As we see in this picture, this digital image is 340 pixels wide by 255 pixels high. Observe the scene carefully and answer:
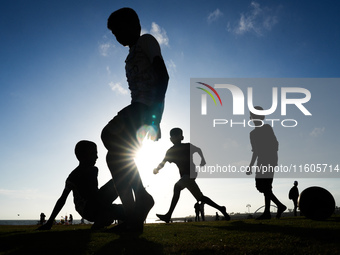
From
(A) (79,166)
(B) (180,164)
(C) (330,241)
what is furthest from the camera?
(B) (180,164)

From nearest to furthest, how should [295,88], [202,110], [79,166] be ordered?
[79,166], [295,88], [202,110]

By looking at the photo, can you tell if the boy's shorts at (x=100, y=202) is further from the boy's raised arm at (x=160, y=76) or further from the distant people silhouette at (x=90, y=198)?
the boy's raised arm at (x=160, y=76)

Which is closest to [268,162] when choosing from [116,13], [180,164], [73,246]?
[180,164]

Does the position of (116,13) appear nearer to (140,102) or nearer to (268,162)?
(140,102)

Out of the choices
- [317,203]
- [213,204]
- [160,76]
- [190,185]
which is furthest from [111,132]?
[317,203]

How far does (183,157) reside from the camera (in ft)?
27.2

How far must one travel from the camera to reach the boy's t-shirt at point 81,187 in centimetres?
472

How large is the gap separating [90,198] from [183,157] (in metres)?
4.04

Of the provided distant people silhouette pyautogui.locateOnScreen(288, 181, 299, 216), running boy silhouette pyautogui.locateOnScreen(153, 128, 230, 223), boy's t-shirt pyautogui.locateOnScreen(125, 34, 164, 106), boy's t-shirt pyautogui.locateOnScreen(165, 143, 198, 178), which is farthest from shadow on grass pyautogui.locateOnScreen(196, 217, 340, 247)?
distant people silhouette pyautogui.locateOnScreen(288, 181, 299, 216)

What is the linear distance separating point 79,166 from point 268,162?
609cm

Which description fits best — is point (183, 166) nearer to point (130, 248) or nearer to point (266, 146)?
point (266, 146)

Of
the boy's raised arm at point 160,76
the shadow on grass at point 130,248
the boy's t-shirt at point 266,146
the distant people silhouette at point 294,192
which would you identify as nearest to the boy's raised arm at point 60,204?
the shadow on grass at point 130,248

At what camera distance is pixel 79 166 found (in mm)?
4996

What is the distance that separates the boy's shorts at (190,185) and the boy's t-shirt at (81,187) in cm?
356
